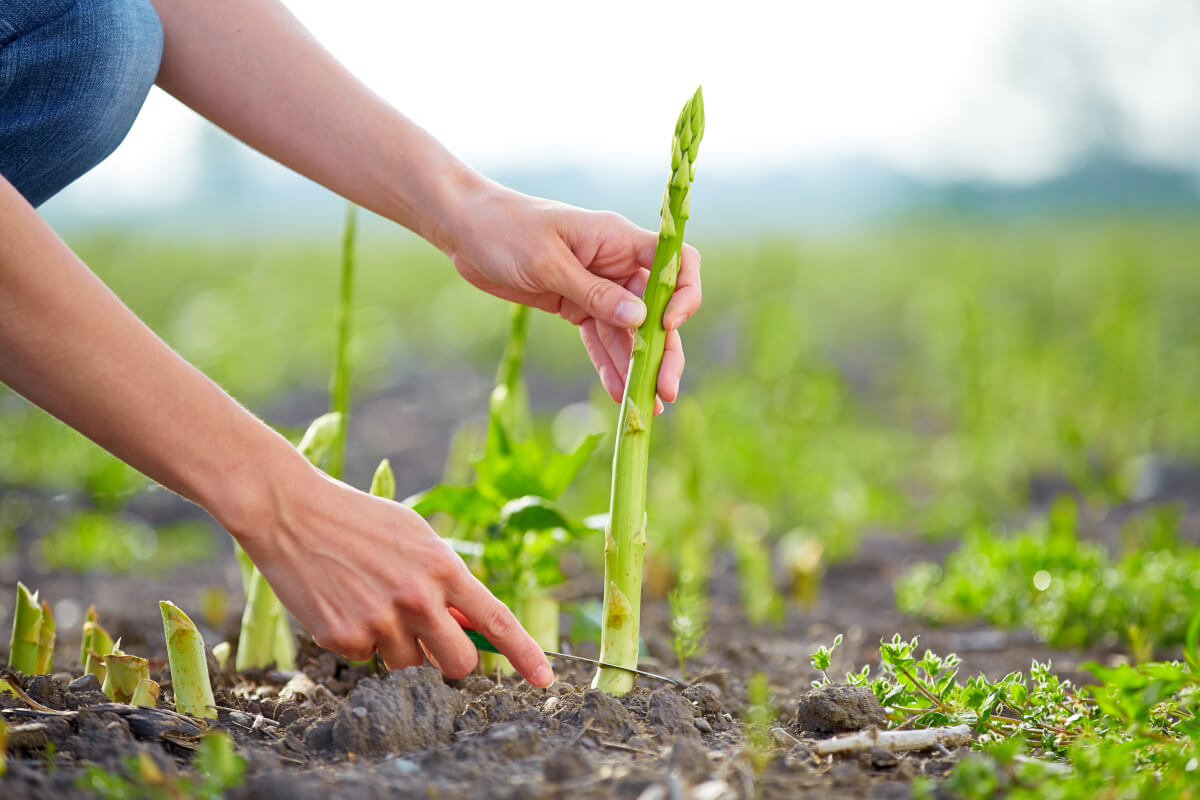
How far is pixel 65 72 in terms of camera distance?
1.80 m

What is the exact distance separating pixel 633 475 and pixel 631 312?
29cm

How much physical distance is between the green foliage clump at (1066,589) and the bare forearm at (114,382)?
1.88 meters

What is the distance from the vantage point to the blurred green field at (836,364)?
431 cm

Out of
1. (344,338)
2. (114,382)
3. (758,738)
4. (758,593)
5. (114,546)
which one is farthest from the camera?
(114,546)

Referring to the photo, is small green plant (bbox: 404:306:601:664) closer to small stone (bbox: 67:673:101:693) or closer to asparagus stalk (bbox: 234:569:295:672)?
asparagus stalk (bbox: 234:569:295:672)

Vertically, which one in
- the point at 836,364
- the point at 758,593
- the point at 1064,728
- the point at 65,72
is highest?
the point at 836,364

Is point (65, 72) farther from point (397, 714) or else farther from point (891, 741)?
point (891, 741)

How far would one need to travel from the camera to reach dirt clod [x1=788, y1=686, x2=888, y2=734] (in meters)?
1.61

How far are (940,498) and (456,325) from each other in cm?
533

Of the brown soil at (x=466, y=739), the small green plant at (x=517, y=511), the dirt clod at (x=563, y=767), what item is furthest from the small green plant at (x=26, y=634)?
the dirt clod at (x=563, y=767)

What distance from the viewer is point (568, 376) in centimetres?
798

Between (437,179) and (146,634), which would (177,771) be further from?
(146,634)

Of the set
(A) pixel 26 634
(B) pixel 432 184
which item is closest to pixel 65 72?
(B) pixel 432 184

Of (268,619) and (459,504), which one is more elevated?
(459,504)
